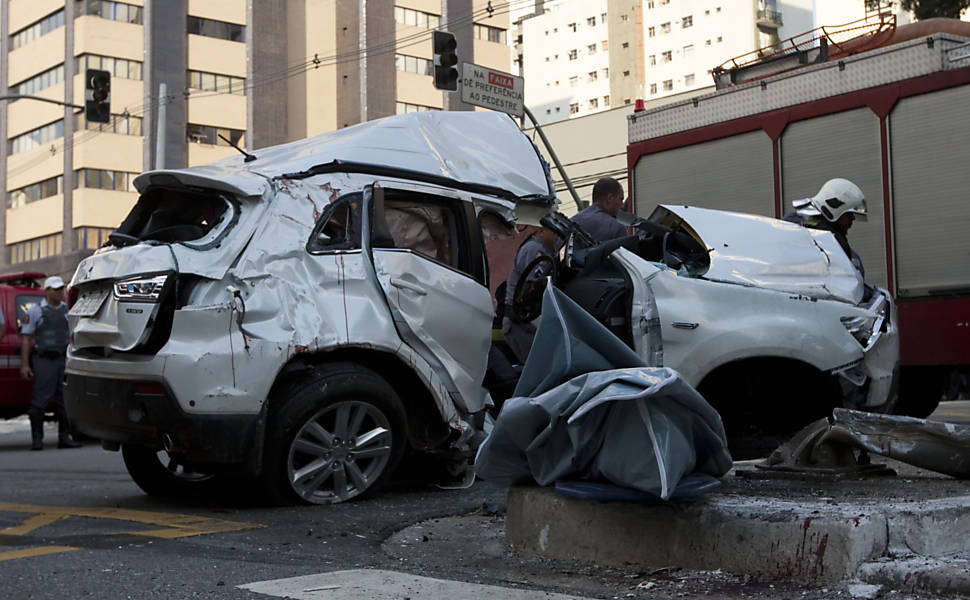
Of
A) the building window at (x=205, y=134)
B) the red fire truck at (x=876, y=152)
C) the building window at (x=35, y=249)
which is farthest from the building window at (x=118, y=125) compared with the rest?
the red fire truck at (x=876, y=152)

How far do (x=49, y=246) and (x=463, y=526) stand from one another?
51.1 metres

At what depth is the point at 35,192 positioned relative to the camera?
53.6 meters

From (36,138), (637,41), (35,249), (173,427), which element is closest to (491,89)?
(173,427)

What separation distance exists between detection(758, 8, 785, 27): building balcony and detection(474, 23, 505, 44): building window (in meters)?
28.7

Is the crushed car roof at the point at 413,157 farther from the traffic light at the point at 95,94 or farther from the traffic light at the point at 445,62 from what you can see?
the traffic light at the point at 95,94

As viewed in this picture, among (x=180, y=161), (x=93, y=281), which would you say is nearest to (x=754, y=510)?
(x=93, y=281)

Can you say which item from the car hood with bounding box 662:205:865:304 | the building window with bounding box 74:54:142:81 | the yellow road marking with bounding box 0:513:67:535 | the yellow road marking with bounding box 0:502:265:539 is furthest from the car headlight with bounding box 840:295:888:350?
the building window with bounding box 74:54:142:81

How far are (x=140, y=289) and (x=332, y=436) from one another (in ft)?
4.01

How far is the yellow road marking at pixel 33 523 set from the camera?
539 cm

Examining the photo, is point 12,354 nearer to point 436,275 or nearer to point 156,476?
point 156,476

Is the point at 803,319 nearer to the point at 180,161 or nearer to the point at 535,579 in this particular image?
the point at 535,579

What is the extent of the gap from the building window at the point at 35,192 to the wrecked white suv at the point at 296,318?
1908 inches

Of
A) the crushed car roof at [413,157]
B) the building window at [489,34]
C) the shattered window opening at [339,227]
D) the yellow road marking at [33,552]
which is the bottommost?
the yellow road marking at [33,552]

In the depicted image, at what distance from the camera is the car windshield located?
5.96 meters
